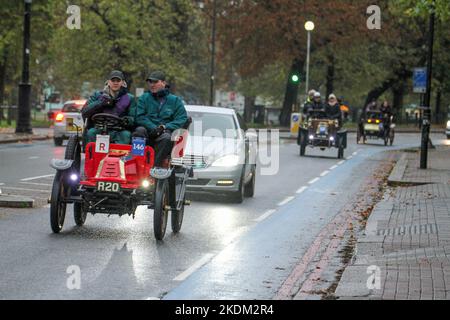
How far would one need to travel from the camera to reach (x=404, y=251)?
38.9ft

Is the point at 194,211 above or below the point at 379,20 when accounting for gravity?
below

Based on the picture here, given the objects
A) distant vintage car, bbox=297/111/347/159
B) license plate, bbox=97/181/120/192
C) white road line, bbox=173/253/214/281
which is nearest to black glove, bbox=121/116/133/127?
license plate, bbox=97/181/120/192

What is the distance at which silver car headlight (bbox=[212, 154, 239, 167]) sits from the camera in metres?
17.8

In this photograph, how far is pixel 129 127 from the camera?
43.4ft

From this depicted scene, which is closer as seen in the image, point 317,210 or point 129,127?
point 129,127

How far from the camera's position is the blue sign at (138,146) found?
1278 cm

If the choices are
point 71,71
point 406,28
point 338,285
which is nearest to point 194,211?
point 338,285

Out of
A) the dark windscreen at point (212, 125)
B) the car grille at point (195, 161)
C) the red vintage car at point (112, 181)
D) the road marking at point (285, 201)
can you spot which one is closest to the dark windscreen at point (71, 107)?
the dark windscreen at point (212, 125)

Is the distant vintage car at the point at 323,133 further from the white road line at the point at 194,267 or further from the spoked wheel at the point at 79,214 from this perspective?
the white road line at the point at 194,267

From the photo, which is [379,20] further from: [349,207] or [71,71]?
[349,207]

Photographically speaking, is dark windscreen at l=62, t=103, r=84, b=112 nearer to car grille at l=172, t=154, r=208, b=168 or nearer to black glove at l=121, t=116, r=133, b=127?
car grille at l=172, t=154, r=208, b=168

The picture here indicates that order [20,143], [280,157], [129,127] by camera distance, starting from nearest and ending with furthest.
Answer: [129,127], [280,157], [20,143]

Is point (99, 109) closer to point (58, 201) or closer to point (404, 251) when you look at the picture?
point (58, 201)
